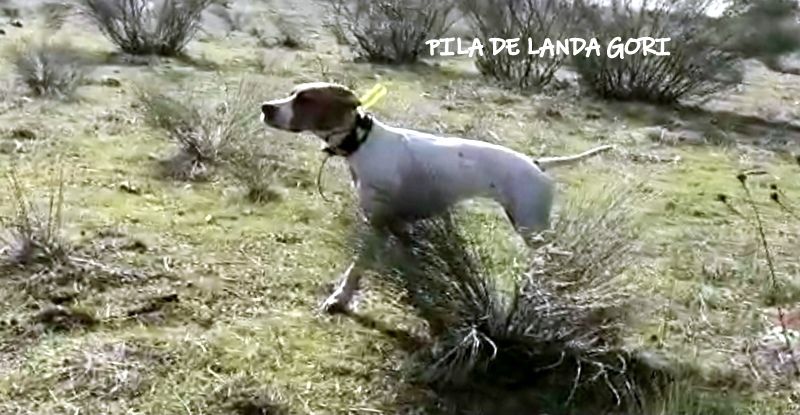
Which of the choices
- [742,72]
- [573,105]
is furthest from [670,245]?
[742,72]

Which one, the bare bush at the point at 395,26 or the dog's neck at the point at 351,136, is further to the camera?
the bare bush at the point at 395,26

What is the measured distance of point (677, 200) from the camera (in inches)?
328

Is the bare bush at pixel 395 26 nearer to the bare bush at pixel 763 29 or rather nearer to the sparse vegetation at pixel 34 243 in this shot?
the bare bush at pixel 763 29

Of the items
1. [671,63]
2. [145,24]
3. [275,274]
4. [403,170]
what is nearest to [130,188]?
[275,274]

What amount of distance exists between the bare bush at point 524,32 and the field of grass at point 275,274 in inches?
114

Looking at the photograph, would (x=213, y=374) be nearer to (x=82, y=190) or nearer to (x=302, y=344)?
(x=302, y=344)

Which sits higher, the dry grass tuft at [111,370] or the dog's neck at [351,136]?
the dog's neck at [351,136]

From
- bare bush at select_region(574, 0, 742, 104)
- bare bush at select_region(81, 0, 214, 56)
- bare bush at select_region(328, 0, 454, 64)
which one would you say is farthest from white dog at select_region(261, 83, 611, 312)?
bare bush at select_region(328, 0, 454, 64)

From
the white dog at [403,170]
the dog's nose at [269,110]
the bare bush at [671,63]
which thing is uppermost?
the dog's nose at [269,110]

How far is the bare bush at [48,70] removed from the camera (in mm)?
10375

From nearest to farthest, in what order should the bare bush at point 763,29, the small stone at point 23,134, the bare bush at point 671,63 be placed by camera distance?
the small stone at point 23,134, the bare bush at point 671,63, the bare bush at point 763,29

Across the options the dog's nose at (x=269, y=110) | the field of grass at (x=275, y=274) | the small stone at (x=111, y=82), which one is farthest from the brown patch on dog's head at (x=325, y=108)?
the small stone at (x=111, y=82)

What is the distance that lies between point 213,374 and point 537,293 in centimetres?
127

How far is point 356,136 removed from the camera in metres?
5.33
